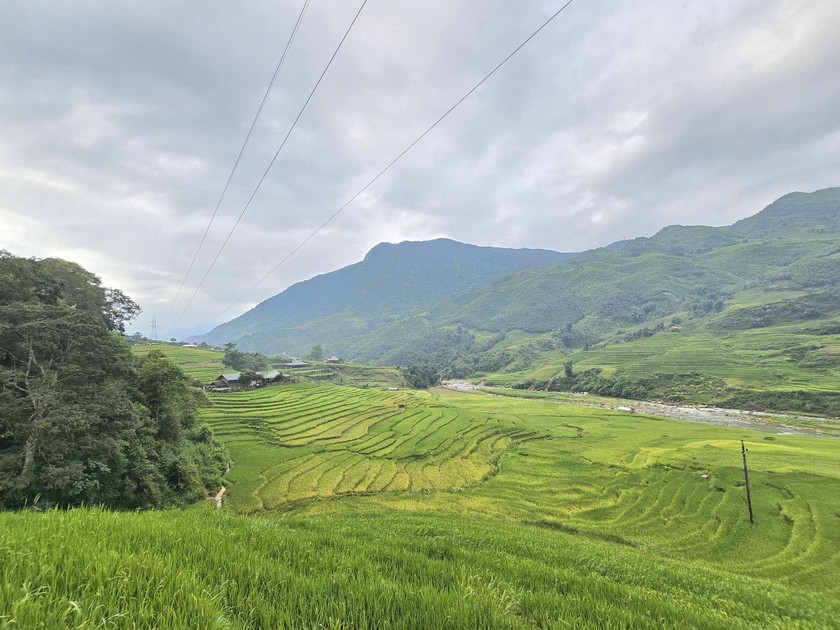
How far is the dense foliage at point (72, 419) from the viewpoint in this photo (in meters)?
17.6

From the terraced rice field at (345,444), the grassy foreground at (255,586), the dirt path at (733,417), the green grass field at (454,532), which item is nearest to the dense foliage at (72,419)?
the terraced rice field at (345,444)

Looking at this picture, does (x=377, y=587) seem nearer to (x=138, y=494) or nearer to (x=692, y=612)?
(x=692, y=612)

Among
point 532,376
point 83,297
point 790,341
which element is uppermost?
point 83,297

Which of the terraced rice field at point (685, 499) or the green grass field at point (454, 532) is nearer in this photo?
the green grass field at point (454, 532)

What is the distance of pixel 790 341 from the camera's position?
11050 centimetres

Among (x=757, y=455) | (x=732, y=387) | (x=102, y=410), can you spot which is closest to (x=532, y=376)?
(x=732, y=387)

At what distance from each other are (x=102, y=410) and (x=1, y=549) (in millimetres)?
23171

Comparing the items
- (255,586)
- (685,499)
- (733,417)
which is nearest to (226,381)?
(685,499)

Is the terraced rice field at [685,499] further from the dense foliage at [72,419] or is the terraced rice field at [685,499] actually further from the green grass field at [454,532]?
the dense foliage at [72,419]

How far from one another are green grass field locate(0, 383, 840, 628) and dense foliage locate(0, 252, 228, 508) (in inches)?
253

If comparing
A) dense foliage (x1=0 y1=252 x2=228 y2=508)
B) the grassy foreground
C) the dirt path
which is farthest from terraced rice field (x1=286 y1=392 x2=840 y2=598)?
the grassy foreground

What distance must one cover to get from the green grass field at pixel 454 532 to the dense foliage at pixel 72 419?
641 centimetres

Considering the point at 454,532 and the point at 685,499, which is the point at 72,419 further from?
the point at 685,499

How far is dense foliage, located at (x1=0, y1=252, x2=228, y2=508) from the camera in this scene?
1759 centimetres
